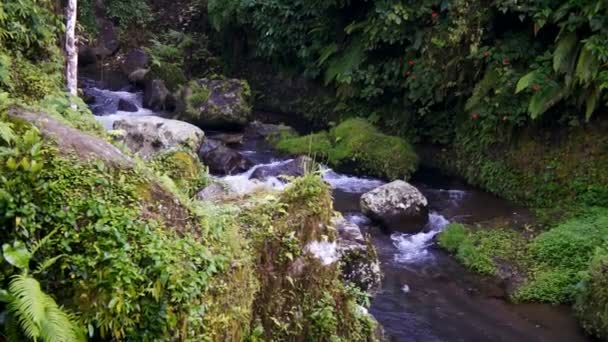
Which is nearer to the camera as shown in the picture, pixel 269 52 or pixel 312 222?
pixel 312 222

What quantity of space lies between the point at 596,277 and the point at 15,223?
270 inches

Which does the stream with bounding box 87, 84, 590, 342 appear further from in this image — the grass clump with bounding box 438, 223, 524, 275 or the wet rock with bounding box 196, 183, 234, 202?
the wet rock with bounding box 196, 183, 234, 202

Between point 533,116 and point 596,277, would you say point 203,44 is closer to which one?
point 533,116

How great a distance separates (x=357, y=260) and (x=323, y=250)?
1.73 metres

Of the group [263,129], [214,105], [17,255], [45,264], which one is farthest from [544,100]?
[17,255]

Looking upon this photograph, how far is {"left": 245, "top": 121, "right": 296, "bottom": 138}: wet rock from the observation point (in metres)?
14.7

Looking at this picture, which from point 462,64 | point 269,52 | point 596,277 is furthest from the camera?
point 269,52

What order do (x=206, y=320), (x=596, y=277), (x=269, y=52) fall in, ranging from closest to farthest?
(x=206, y=320), (x=596, y=277), (x=269, y=52)

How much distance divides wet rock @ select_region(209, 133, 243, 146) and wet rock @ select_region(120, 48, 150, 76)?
4.88 meters

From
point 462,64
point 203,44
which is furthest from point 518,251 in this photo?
point 203,44

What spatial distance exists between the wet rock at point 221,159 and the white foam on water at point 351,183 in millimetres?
1815

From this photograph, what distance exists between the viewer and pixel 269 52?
16453 mm

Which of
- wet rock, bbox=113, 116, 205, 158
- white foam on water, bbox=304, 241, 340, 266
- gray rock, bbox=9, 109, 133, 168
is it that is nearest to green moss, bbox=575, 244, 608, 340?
white foam on water, bbox=304, 241, 340, 266

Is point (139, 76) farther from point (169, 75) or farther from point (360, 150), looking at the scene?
point (360, 150)
